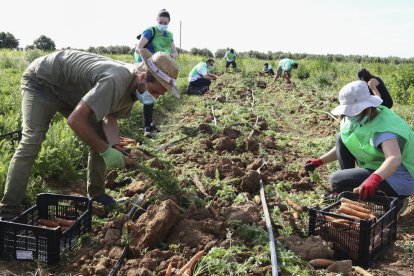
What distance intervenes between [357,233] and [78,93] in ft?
7.95

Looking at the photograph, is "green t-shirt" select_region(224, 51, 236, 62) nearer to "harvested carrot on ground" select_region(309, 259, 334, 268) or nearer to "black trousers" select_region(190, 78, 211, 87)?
"black trousers" select_region(190, 78, 211, 87)

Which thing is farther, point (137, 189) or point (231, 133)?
point (231, 133)

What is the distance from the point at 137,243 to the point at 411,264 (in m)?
2.02

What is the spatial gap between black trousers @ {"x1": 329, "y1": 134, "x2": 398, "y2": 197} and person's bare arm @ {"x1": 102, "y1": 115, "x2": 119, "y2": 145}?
213 centimetres

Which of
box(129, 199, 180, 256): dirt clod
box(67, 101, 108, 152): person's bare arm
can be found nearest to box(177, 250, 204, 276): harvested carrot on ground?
box(129, 199, 180, 256): dirt clod

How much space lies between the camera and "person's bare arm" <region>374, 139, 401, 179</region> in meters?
3.36

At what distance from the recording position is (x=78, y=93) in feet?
11.5

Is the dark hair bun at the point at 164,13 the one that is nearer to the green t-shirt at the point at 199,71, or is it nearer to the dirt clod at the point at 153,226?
the dirt clod at the point at 153,226

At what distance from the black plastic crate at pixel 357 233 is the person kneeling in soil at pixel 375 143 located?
0.87ft

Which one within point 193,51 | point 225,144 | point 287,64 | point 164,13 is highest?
point 193,51

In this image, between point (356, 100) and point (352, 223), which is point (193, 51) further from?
point (352, 223)

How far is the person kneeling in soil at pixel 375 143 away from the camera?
3.45m

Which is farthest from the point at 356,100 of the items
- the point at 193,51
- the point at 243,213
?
the point at 193,51

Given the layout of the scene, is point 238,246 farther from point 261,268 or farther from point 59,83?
point 59,83
